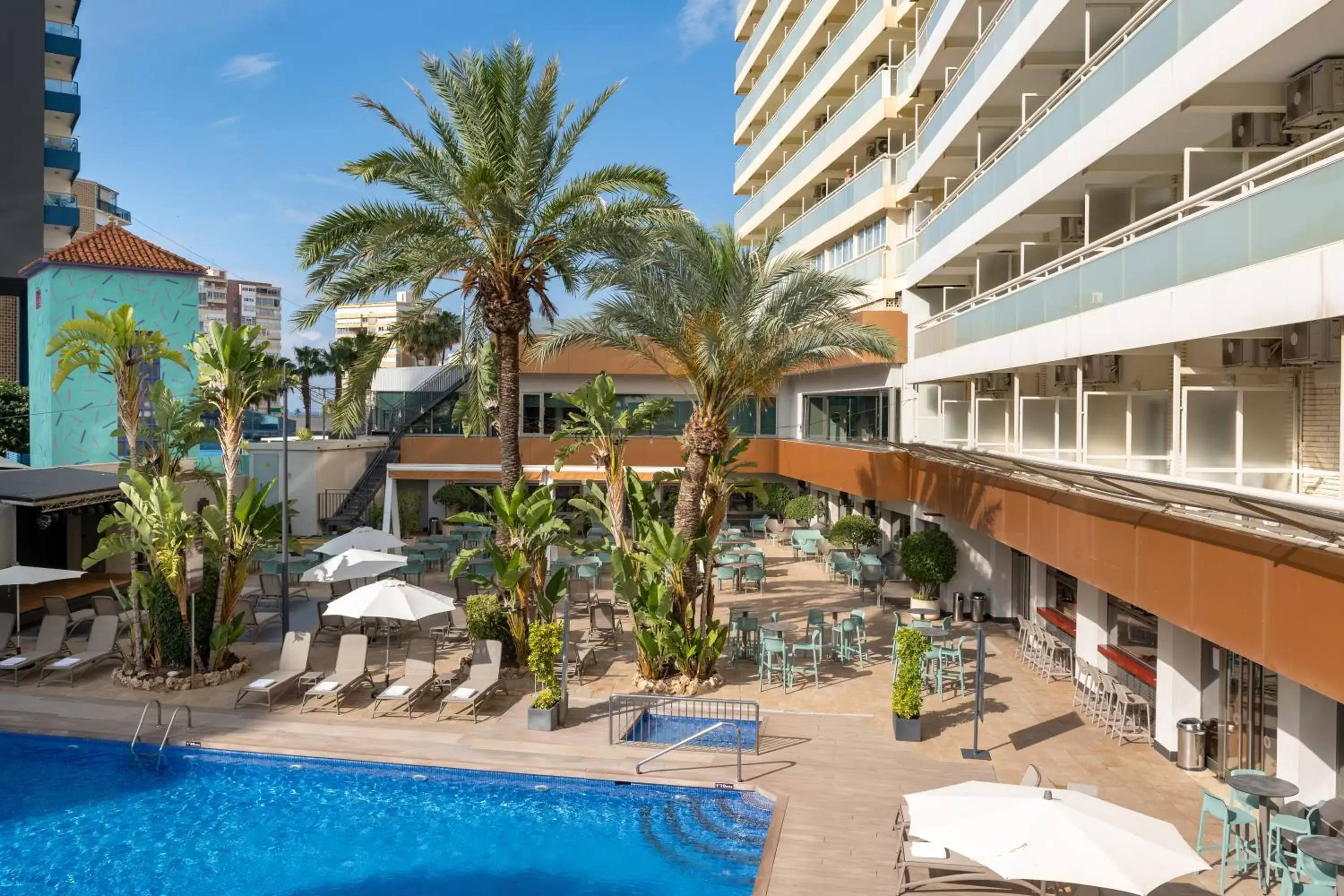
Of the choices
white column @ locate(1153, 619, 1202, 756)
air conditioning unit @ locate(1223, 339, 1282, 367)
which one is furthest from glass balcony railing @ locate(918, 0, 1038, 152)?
white column @ locate(1153, 619, 1202, 756)

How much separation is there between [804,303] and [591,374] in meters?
21.7

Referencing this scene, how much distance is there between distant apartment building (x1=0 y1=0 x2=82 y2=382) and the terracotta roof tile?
51.0 feet

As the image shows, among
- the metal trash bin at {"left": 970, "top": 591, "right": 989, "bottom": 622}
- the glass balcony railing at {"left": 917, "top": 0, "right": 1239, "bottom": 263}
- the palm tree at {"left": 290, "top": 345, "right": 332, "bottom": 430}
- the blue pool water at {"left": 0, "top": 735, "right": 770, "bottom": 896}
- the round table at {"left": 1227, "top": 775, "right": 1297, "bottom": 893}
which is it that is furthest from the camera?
the palm tree at {"left": 290, "top": 345, "right": 332, "bottom": 430}

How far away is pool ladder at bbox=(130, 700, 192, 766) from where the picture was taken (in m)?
15.2

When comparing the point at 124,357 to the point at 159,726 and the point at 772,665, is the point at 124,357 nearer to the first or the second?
the point at 159,726

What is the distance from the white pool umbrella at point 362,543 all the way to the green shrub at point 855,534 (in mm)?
13512

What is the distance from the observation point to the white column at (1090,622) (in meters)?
17.8

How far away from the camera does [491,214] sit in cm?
1897

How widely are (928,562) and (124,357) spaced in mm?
18448

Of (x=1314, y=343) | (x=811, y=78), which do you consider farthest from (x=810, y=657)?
(x=811, y=78)

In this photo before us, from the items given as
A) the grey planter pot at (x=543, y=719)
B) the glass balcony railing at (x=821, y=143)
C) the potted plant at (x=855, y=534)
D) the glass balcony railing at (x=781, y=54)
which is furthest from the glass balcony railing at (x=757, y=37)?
the grey planter pot at (x=543, y=719)

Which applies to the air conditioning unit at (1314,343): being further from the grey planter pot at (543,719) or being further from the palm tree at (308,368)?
the palm tree at (308,368)

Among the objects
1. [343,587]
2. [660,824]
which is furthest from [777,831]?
[343,587]

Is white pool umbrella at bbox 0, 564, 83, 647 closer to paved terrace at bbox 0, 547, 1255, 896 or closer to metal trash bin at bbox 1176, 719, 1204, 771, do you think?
paved terrace at bbox 0, 547, 1255, 896
